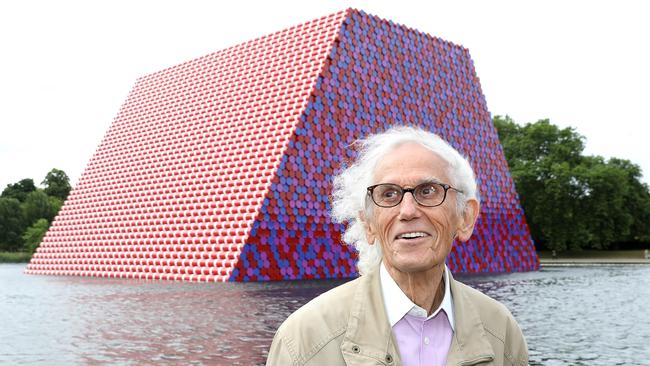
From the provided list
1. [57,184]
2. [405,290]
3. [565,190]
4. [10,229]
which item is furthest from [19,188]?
[405,290]

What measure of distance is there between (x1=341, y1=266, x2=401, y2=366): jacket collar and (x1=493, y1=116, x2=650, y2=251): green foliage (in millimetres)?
45747

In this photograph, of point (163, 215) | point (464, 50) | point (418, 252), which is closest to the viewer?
point (418, 252)

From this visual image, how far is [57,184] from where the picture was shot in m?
78.4

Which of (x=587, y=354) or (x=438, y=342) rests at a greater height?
(x=438, y=342)

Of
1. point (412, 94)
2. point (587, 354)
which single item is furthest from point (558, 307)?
point (412, 94)

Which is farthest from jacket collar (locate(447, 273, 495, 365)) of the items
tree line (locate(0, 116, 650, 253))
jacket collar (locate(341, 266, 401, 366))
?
tree line (locate(0, 116, 650, 253))

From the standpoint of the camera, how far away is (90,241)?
2661cm

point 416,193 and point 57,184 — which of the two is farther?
point 57,184

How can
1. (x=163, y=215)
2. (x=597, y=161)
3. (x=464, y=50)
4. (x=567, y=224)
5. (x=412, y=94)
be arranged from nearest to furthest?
(x=163, y=215) → (x=412, y=94) → (x=464, y=50) → (x=567, y=224) → (x=597, y=161)

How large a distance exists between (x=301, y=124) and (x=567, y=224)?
96.2 ft

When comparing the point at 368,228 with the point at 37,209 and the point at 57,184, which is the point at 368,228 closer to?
the point at 37,209

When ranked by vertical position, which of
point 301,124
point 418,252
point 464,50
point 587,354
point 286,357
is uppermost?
point 464,50

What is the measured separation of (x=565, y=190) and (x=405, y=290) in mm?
46222

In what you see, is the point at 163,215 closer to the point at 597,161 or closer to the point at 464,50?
the point at 464,50
